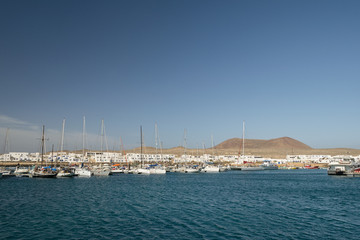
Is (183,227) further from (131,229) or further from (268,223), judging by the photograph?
(268,223)

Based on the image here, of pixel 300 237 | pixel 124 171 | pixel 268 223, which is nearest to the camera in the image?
pixel 300 237

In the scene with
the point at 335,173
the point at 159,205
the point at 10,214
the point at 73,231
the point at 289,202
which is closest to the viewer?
the point at 73,231

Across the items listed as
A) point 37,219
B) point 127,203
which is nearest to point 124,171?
point 127,203

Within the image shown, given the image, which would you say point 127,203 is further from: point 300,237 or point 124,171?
point 124,171

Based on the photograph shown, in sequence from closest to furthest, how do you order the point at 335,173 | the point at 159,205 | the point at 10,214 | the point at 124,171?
1. the point at 10,214
2. the point at 159,205
3. the point at 335,173
4. the point at 124,171

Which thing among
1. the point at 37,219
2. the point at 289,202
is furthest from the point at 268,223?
the point at 37,219

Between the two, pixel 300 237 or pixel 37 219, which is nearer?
pixel 300 237

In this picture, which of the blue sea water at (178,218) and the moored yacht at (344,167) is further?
the moored yacht at (344,167)

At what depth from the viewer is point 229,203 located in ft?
103

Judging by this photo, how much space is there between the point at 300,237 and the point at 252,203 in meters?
13.6

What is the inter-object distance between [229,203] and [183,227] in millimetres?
12326

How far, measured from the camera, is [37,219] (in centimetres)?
2289

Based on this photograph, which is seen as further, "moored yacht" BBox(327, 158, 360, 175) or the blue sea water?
"moored yacht" BBox(327, 158, 360, 175)

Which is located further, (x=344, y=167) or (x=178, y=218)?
(x=344, y=167)
